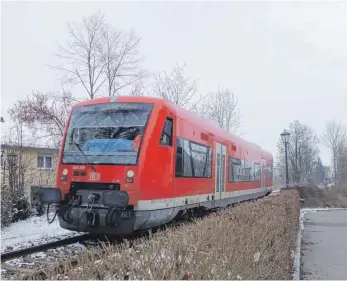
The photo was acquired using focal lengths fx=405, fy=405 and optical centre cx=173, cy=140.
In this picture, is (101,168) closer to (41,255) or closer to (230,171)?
(41,255)

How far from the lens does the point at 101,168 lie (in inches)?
332

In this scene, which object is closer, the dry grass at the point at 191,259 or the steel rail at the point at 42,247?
the dry grass at the point at 191,259

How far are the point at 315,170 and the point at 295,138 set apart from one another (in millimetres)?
17223

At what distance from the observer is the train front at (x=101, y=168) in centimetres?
796

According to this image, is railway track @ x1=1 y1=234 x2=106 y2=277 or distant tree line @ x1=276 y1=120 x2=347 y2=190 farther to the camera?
distant tree line @ x1=276 y1=120 x2=347 y2=190

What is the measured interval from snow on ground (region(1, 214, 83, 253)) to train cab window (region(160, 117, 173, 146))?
343cm

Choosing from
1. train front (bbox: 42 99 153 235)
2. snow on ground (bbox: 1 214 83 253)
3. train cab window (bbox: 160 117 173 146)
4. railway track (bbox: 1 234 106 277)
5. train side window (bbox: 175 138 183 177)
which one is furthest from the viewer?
train side window (bbox: 175 138 183 177)

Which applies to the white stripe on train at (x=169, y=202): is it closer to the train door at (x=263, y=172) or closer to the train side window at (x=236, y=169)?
the train side window at (x=236, y=169)

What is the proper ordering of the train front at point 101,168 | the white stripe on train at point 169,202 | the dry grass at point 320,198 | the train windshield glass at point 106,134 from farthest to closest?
the dry grass at point 320,198, the train windshield glass at point 106,134, the white stripe on train at point 169,202, the train front at point 101,168

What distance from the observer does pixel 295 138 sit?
2623 inches

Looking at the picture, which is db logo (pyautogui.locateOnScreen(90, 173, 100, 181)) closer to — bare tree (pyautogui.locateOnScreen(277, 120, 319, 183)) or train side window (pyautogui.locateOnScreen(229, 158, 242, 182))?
train side window (pyautogui.locateOnScreen(229, 158, 242, 182))

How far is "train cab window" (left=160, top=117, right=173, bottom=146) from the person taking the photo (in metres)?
8.84

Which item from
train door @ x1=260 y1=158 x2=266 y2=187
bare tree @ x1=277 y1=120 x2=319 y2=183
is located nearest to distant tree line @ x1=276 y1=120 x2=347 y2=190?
bare tree @ x1=277 y1=120 x2=319 y2=183

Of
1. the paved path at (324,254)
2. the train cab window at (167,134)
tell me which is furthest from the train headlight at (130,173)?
the paved path at (324,254)
